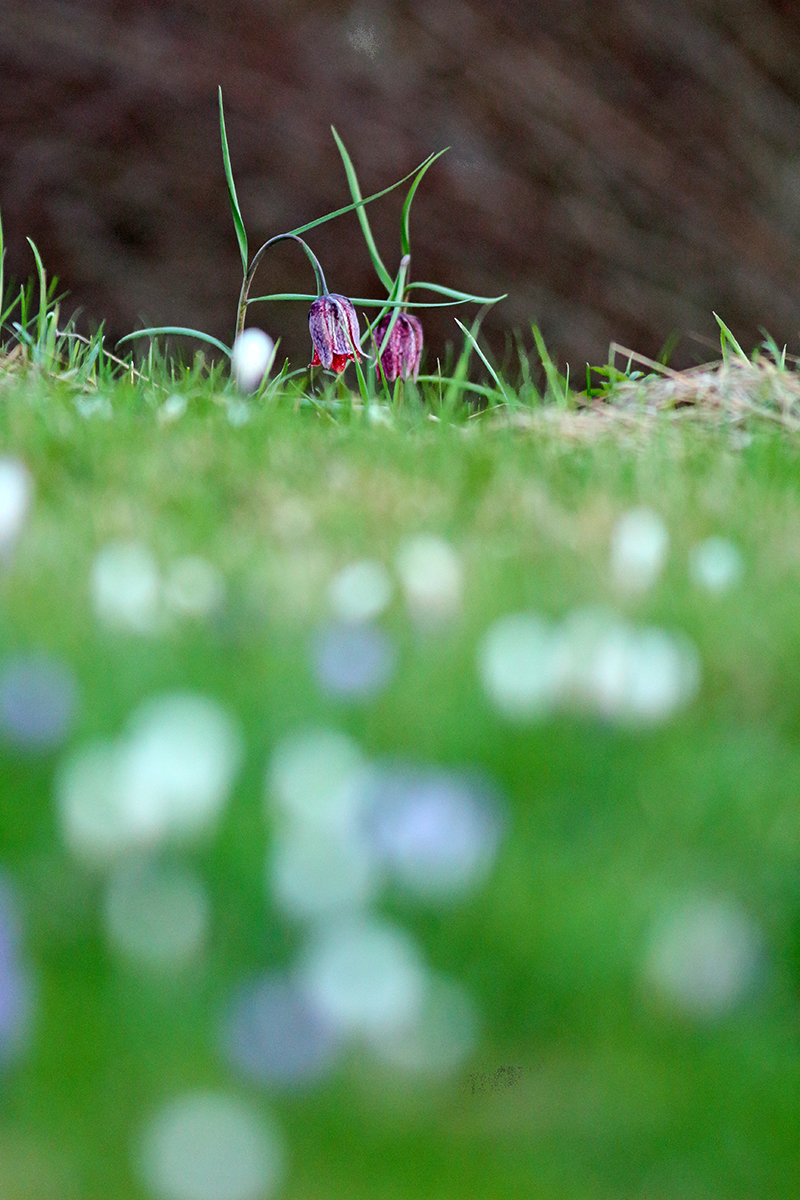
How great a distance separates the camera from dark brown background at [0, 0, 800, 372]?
2.99 meters

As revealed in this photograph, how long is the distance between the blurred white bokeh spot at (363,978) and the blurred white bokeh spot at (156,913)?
0.04m

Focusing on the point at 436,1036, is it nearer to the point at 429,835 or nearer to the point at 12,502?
the point at 429,835

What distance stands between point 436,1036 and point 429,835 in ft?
0.25

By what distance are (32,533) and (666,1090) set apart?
0.56 metres

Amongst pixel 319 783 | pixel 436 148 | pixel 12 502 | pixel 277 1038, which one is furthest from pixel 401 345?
pixel 436 148

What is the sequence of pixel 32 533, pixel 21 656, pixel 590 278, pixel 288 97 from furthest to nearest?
pixel 590 278 → pixel 288 97 → pixel 32 533 → pixel 21 656

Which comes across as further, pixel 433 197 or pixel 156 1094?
pixel 433 197

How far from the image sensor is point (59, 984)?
0.38 meters

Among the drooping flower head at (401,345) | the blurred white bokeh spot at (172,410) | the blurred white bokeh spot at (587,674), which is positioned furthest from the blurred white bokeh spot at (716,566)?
the drooping flower head at (401,345)

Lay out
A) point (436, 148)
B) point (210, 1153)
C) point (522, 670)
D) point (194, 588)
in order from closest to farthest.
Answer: point (210, 1153), point (522, 670), point (194, 588), point (436, 148)

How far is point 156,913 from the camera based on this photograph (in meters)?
0.40

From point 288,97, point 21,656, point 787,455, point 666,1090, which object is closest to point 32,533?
point 21,656

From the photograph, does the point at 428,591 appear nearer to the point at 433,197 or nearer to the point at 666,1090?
the point at 666,1090

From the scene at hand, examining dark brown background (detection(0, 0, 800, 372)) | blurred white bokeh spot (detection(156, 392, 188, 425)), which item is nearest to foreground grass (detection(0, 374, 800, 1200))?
blurred white bokeh spot (detection(156, 392, 188, 425))
